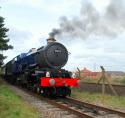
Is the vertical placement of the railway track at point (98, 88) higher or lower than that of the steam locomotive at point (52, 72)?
lower

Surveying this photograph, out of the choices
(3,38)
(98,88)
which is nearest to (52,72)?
(98,88)

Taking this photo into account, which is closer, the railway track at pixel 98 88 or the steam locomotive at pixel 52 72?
the steam locomotive at pixel 52 72

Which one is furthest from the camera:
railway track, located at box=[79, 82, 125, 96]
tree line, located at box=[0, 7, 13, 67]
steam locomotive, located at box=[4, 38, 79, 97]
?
tree line, located at box=[0, 7, 13, 67]

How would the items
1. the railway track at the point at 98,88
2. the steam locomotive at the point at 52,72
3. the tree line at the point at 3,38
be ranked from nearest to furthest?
1. the steam locomotive at the point at 52,72
2. the railway track at the point at 98,88
3. the tree line at the point at 3,38

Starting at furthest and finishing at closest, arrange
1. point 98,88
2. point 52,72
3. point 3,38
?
1. point 3,38
2. point 98,88
3. point 52,72

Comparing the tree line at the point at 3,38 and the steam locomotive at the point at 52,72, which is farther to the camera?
the tree line at the point at 3,38

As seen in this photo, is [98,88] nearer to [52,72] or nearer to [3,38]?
[52,72]

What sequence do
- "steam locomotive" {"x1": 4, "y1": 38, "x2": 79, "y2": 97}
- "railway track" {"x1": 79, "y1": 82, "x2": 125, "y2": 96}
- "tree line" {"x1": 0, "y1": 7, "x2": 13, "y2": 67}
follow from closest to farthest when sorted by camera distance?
"steam locomotive" {"x1": 4, "y1": 38, "x2": 79, "y2": 97} < "railway track" {"x1": 79, "y1": 82, "x2": 125, "y2": 96} < "tree line" {"x1": 0, "y1": 7, "x2": 13, "y2": 67}

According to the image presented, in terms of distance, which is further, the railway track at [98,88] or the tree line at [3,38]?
the tree line at [3,38]

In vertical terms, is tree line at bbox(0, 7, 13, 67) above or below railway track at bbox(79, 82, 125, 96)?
above

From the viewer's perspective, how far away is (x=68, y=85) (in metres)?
20.2

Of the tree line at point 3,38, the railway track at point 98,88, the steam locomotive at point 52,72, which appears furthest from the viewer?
the tree line at point 3,38

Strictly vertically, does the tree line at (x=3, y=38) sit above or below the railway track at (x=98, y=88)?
above

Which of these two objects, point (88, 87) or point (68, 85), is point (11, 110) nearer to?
point (68, 85)
